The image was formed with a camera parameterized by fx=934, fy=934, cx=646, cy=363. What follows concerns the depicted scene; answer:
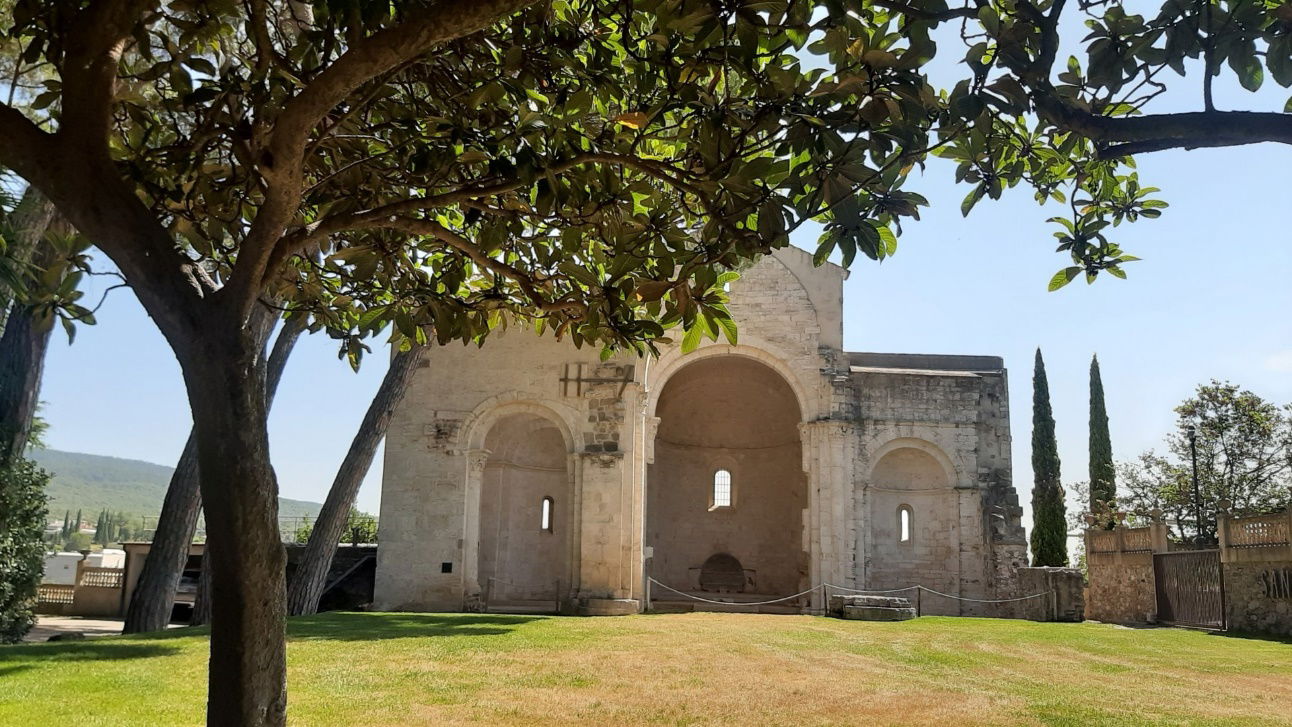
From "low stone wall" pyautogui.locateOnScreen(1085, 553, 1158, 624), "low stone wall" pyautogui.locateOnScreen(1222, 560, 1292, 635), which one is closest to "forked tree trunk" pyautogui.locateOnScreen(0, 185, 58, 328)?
"low stone wall" pyautogui.locateOnScreen(1222, 560, 1292, 635)

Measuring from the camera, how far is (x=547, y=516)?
2298 centimetres

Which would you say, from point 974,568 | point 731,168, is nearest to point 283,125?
point 731,168

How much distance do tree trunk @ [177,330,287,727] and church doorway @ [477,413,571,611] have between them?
1783cm

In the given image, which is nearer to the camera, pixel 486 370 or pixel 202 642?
pixel 202 642

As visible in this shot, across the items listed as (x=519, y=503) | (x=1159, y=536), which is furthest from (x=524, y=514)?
(x=1159, y=536)

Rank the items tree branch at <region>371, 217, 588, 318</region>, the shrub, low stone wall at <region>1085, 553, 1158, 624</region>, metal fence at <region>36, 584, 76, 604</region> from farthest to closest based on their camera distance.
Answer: metal fence at <region>36, 584, 76, 604</region>
low stone wall at <region>1085, 553, 1158, 624</region>
the shrub
tree branch at <region>371, 217, 588, 318</region>

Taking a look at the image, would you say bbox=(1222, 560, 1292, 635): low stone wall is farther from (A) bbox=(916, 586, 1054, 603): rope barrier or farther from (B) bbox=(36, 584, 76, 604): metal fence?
(B) bbox=(36, 584, 76, 604): metal fence

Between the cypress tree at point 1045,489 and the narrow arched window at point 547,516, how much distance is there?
42.8 feet

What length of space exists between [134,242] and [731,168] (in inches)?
96.5

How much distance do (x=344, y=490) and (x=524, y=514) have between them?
6.09 meters

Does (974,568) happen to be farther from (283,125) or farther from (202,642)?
(283,125)

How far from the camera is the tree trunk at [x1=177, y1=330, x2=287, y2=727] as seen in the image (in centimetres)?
357

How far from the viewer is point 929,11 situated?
3490 millimetres

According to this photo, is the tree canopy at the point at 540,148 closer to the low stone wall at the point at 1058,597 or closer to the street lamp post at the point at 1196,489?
the low stone wall at the point at 1058,597
